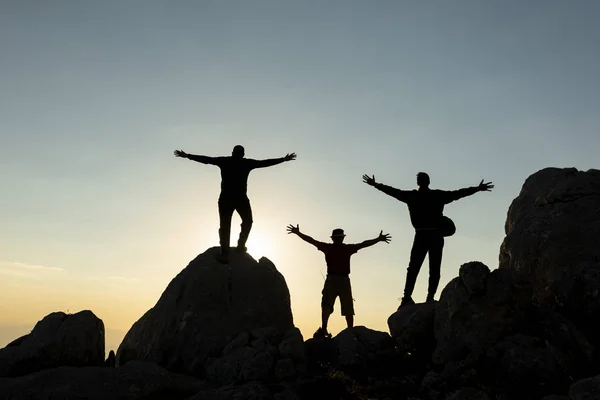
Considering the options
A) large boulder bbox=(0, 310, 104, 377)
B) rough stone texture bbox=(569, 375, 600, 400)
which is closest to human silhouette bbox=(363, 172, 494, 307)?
rough stone texture bbox=(569, 375, 600, 400)

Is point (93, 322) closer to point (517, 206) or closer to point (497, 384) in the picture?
point (497, 384)

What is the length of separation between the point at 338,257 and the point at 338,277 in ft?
2.43

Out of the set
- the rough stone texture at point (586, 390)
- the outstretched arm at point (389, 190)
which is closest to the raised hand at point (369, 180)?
the outstretched arm at point (389, 190)

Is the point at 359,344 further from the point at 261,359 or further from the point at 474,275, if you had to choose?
the point at 474,275

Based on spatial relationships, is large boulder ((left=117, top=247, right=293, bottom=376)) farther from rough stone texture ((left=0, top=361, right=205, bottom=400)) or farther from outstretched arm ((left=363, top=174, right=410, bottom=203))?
outstretched arm ((left=363, top=174, right=410, bottom=203))

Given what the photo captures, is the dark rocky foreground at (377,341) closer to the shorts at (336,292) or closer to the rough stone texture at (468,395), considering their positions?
the rough stone texture at (468,395)

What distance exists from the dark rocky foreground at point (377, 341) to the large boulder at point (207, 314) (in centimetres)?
5

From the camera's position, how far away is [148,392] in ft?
48.8

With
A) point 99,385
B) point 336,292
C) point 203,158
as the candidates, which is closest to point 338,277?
point 336,292

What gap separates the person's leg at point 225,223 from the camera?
2033 cm

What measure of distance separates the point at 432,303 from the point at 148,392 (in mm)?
9530

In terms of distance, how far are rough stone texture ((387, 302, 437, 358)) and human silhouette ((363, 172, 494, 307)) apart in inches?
58.8

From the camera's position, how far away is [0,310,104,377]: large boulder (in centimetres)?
1666

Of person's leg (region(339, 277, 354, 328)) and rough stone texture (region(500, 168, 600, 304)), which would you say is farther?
person's leg (region(339, 277, 354, 328))
